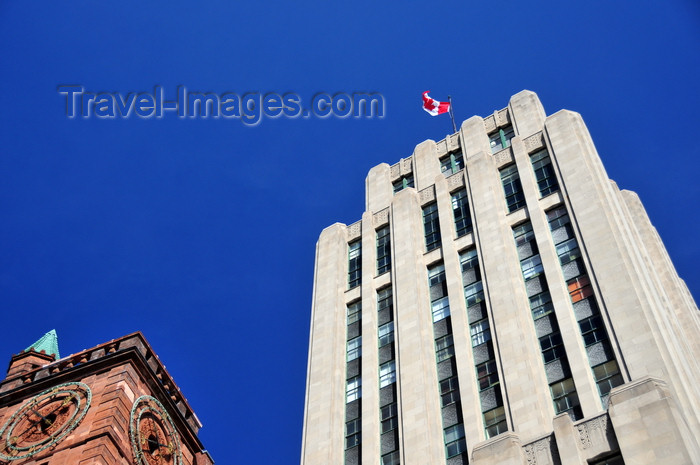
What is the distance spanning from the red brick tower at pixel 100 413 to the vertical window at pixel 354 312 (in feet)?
39.7

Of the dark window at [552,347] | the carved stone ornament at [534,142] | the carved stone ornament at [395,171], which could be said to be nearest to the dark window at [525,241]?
the dark window at [552,347]

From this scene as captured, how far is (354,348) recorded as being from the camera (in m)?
56.6

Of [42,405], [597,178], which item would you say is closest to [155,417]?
[42,405]

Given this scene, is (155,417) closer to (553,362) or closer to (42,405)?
→ (42,405)

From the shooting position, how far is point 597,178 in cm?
5506

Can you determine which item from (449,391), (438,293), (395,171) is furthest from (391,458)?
(395,171)

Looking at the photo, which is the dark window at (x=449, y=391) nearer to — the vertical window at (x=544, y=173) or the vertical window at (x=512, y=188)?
the vertical window at (x=512, y=188)

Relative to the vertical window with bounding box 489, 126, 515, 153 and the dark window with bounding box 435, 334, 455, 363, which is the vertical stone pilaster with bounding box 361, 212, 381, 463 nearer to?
the dark window with bounding box 435, 334, 455, 363

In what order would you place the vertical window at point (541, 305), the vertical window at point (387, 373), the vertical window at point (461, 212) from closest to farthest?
the vertical window at point (541, 305), the vertical window at point (387, 373), the vertical window at point (461, 212)

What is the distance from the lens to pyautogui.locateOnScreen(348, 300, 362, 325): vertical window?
59156mm

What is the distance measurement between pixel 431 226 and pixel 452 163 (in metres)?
9.07

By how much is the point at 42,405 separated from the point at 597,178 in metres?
35.8

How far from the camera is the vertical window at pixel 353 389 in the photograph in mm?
52994

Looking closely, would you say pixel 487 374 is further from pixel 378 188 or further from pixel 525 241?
pixel 378 188
